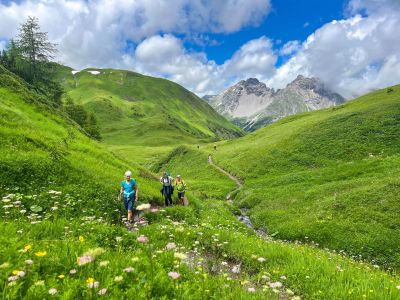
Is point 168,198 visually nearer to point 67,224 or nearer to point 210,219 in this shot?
point 210,219

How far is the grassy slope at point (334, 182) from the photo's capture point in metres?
27.9

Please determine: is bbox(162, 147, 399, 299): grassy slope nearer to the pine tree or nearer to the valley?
the valley

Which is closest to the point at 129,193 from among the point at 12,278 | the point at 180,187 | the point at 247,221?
the point at 180,187

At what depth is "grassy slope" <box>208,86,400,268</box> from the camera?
91.6 feet

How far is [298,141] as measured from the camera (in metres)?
70.1

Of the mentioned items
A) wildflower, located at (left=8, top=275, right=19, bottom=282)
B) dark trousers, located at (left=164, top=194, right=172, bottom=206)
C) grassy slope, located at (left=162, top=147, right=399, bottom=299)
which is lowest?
A: grassy slope, located at (left=162, top=147, right=399, bottom=299)

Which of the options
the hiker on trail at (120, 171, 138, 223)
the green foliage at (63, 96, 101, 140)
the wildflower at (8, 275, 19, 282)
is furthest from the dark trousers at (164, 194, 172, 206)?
the green foliage at (63, 96, 101, 140)

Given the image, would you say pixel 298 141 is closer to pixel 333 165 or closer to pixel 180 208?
pixel 333 165

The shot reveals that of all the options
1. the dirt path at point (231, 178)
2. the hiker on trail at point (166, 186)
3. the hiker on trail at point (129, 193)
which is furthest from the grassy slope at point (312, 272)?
the dirt path at point (231, 178)

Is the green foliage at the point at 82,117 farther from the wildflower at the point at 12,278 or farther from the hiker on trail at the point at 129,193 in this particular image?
the wildflower at the point at 12,278

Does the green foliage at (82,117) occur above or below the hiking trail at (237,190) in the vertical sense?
above

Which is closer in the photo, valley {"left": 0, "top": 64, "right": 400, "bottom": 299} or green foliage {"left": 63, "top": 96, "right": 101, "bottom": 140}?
valley {"left": 0, "top": 64, "right": 400, "bottom": 299}

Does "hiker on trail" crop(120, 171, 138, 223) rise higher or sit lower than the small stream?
higher

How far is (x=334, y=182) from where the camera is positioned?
43031 millimetres
